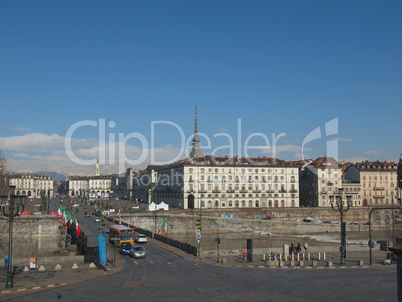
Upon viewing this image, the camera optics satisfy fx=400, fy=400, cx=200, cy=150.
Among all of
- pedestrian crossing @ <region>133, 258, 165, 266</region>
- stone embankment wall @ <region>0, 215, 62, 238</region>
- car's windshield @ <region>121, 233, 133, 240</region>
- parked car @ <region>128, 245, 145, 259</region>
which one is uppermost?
car's windshield @ <region>121, 233, 133, 240</region>

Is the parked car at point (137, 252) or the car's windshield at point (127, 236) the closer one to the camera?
the parked car at point (137, 252)

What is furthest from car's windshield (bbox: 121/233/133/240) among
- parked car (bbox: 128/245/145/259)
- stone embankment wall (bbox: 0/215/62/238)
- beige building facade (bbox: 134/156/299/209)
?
beige building facade (bbox: 134/156/299/209)

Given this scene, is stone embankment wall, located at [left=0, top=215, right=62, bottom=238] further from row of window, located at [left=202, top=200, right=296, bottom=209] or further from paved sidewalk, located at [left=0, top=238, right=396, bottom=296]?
row of window, located at [left=202, top=200, right=296, bottom=209]

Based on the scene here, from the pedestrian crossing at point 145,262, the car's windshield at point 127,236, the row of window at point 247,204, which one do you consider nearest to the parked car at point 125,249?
the car's windshield at point 127,236

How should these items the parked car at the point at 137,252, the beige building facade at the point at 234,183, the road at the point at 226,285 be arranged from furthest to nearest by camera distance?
the beige building facade at the point at 234,183
the parked car at the point at 137,252
the road at the point at 226,285

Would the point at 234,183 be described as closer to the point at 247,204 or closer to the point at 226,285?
the point at 247,204

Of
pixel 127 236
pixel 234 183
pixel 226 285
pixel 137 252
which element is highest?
pixel 234 183

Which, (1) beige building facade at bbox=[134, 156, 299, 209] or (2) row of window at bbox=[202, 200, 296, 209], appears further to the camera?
(1) beige building facade at bbox=[134, 156, 299, 209]

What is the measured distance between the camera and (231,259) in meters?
41.0

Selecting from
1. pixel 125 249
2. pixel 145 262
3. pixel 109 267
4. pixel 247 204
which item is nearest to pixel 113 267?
pixel 109 267

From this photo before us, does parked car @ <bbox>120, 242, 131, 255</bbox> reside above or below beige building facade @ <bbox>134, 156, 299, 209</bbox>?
below

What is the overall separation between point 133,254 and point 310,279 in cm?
1910

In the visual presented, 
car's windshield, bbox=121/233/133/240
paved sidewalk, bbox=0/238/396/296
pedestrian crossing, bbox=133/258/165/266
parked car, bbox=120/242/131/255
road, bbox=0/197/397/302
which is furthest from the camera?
car's windshield, bbox=121/233/133/240

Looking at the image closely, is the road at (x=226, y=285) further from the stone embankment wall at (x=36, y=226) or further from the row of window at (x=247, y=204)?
the row of window at (x=247, y=204)
